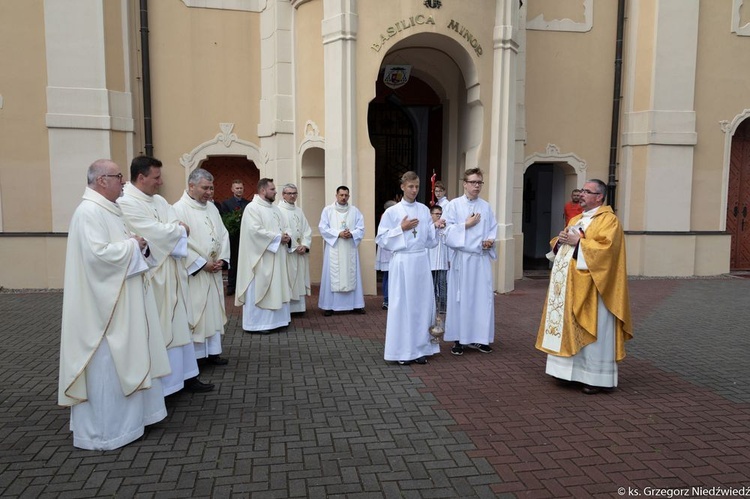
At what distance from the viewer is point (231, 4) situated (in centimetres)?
1149

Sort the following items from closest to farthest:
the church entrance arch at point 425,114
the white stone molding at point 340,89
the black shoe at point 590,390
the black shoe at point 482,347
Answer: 1. the black shoe at point 590,390
2. the black shoe at point 482,347
3. the white stone molding at point 340,89
4. the church entrance arch at point 425,114

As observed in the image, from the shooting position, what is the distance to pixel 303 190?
37.1 ft

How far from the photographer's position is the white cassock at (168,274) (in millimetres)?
4574

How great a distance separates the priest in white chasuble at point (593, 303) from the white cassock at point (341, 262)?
13.0 feet

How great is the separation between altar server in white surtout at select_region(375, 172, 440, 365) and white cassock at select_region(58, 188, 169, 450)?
2.66m

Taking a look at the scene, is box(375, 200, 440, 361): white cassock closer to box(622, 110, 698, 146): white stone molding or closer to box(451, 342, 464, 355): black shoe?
box(451, 342, 464, 355): black shoe

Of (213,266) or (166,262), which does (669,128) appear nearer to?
(213,266)

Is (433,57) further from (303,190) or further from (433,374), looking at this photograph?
(433,374)

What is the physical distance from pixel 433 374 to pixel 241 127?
25.9 ft

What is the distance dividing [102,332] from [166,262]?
43.1 inches

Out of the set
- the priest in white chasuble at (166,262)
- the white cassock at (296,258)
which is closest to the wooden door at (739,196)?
the white cassock at (296,258)

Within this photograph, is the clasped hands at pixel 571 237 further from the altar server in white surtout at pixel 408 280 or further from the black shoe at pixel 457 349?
the black shoe at pixel 457 349

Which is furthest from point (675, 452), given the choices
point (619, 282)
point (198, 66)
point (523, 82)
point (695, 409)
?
point (198, 66)

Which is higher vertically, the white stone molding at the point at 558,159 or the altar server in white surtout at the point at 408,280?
the white stone molding at the point at 558,159
